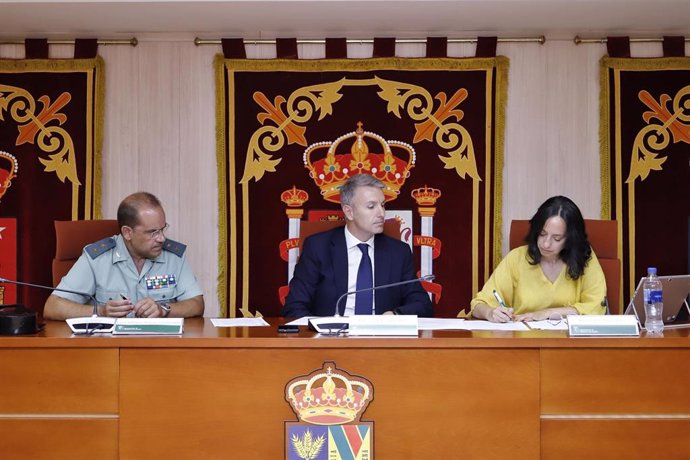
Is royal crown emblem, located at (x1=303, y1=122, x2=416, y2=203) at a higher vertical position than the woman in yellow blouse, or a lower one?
higher

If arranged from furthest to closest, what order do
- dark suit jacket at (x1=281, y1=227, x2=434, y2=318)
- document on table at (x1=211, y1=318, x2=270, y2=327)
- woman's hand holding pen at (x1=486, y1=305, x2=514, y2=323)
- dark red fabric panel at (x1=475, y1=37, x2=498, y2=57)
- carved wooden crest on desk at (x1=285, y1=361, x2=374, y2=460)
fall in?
dark red fabric panel at (x1=475, y1=37, x2=498, y2=57)
dark suit jacket at (x1=281, y1=227, x2=434, y2=318)
woman's hand holding pen at (x1=486, y1=305, x2=514, y2=323)
document on table at (x1=211, y1=318, x2=270, y2=327)
carved wooden crest on desk at (x1=285, y1=361, x2=374, y2=460)

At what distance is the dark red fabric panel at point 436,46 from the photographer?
13.8 feet

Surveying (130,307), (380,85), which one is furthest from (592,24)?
(130,307)

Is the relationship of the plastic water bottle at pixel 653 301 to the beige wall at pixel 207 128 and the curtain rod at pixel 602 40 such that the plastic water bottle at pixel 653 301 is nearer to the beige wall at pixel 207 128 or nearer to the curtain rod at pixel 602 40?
the beige wall at pixel 207 128

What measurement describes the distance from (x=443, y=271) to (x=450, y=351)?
5.85 ft

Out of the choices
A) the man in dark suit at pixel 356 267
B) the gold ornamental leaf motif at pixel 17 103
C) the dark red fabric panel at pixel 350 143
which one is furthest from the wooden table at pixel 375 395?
the gold ornamental leaf motif at pixel 17 103

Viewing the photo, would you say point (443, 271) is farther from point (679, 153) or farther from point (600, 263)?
point (679, 153)

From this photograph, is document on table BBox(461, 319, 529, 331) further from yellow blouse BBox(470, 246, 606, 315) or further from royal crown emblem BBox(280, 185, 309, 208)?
royal crown emblem BBox(280, 185, 309, 208)

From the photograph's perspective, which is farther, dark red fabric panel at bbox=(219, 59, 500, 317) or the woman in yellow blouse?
dark red fabric panel at bbox=(219, 59, 500, 317)

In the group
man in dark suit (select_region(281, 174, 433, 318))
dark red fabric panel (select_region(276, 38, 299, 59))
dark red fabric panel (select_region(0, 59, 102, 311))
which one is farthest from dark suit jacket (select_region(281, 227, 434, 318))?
dark red fabric panel (select_region(0, 59, 102, 311))

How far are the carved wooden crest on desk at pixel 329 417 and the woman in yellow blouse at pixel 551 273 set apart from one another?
87cm

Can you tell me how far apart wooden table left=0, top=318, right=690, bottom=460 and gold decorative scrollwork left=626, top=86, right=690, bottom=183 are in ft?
6.37

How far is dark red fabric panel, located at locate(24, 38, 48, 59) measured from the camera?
4242 millimetres

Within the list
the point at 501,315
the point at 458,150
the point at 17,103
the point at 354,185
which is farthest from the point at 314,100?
the point at 501,315
